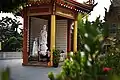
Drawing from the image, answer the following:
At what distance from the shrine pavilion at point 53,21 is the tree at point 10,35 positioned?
1004 cm

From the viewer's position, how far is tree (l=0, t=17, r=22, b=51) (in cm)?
2709

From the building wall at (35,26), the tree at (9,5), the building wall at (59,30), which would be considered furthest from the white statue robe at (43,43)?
the tree at (9,5)

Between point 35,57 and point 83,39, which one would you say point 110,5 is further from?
point 35,57

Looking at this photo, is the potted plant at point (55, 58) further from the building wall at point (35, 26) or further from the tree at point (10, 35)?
the tree at point (10, 35)

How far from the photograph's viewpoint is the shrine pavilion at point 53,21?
14.3 m

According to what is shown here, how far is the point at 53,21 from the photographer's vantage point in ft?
46.9

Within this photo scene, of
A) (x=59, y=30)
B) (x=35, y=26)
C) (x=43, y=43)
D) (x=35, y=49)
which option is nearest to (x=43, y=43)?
(x=43, y=43)

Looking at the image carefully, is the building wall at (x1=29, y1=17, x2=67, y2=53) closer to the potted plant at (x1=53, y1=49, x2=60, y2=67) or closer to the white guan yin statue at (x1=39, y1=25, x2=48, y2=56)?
the white guan yin statue at (x1=39, y1=25, x2=48, y2=56)

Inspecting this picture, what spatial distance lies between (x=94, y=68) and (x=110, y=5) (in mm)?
2099

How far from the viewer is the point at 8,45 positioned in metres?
27.4

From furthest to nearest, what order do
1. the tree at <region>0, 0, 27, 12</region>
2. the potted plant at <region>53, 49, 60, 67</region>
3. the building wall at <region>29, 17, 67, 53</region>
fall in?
the building wall at <region>29, 17, 67, 53</region>, the potted plant at <region>53, 49, 60, 67</region>, the tree at <region>0, 0, 27, 12</region>

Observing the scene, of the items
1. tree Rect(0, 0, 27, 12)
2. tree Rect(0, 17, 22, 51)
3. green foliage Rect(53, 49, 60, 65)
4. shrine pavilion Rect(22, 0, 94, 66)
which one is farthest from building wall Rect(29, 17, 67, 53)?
tree Rect(0, 17, 22, 51)

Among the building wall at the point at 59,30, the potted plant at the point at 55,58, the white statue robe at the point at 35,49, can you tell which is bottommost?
the potted plant at the point at 55,58

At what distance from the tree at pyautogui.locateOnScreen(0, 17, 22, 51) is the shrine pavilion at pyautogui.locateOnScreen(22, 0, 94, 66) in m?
10.0
